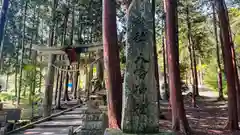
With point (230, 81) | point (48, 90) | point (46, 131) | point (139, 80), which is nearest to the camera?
point (139, 80)

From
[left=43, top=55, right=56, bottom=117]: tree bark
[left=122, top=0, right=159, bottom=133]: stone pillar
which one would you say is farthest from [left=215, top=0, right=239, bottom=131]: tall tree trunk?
[left=43, top=55, right=56, bottom=117]: tree bark

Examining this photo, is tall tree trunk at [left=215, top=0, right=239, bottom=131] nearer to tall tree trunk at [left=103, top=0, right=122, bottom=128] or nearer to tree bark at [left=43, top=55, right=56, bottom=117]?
tall tree trunk at [left=103, top=0, right=122, bottom=128]

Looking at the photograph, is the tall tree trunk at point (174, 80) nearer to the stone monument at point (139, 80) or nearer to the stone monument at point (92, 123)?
the stone monument at point (92, 123)

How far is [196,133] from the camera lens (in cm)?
685

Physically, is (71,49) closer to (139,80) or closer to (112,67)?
(112,67)

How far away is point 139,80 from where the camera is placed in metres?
3.38

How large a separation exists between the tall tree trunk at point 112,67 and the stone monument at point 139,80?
1582 mm

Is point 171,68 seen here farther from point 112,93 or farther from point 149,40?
point 149,40

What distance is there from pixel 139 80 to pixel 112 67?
1.99 m

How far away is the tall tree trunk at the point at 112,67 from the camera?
5031 millimetres

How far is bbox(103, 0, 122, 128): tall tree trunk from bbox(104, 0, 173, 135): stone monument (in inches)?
62.3

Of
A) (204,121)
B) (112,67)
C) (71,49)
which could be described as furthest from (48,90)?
(204,121)

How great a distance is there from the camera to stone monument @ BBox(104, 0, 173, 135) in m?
3.30

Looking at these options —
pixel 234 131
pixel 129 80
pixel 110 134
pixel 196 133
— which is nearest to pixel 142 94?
pixel 129 80
